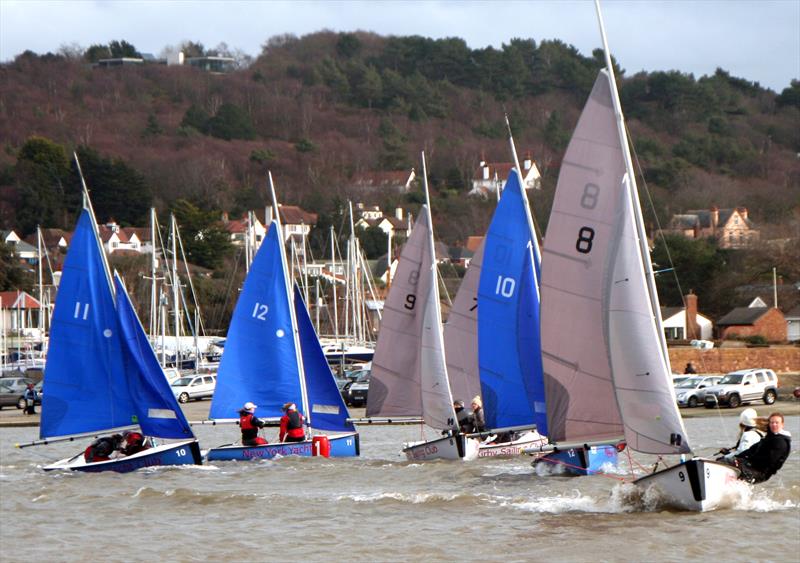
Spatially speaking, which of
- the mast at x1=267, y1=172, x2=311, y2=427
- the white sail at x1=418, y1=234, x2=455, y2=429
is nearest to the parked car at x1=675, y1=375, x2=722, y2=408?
the white sail at x1=418, y1=234, x2=455, y2=429

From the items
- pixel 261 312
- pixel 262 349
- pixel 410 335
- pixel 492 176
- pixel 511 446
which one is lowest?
pixel 511 446

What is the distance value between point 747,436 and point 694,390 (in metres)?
28.0

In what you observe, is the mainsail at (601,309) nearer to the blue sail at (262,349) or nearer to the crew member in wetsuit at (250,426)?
the crew member in wetsuit at (250,426)

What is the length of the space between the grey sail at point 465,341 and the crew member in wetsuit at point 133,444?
6.19 m

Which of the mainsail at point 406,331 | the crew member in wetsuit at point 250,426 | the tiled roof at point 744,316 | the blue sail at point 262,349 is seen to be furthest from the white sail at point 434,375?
the tiled roof at point 744,316

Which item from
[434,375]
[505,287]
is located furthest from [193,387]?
[505,287]

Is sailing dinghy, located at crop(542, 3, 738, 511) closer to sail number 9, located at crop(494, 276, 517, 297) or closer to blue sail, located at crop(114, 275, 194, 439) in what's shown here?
sail number 9, located at crop(494, 276, 517, 297)

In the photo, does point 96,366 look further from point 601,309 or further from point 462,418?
point 601,309

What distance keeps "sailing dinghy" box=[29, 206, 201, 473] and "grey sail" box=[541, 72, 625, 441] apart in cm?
772

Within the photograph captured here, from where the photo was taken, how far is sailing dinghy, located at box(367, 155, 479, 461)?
26.1 metres

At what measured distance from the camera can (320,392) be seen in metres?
26.8

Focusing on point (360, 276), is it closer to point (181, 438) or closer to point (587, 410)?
point (181, 438)

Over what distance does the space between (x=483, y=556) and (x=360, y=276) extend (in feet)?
187

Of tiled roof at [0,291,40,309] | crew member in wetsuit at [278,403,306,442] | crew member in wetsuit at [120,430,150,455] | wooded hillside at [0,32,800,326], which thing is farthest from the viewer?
wooded hillside at [0,32,800,326]
